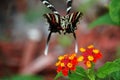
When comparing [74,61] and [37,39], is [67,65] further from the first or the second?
[37,39]

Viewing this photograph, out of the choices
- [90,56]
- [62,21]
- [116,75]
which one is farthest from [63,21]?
[116,75]

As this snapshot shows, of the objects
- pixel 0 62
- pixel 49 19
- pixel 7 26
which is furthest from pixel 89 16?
pixel 49 19

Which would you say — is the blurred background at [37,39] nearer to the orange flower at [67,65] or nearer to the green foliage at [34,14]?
the green foliage at [34,14]

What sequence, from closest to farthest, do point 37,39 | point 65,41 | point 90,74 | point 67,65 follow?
point 67,65
point 90,74
point 65,41
point 37,39

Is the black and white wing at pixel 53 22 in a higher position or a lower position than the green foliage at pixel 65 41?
lower

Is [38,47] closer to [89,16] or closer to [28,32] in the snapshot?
[28,32]

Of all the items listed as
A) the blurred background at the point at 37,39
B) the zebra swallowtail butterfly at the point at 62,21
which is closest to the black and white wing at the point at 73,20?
the zebra swallowtail butterfly at the point at 62,21

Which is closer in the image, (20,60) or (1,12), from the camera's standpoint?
(20,60)
